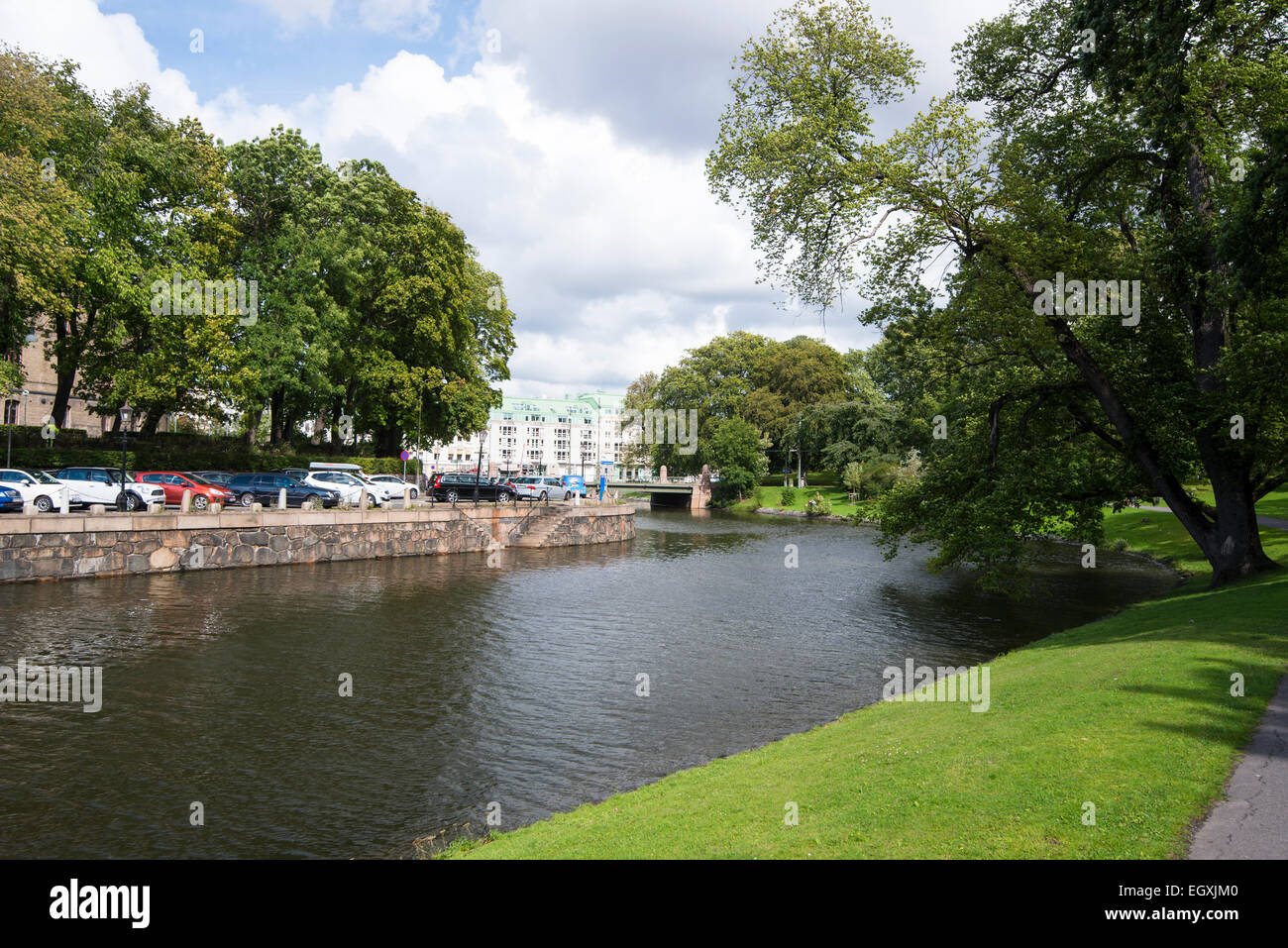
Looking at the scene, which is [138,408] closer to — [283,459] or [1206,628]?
[283,459]

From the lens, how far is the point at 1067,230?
19875mm

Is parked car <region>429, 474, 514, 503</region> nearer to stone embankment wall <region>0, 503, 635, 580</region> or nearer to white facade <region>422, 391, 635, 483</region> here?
stone embankment wall <region>0, 503, 635, 580</region>

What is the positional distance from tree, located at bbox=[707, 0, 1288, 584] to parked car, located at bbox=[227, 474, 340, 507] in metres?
25.3

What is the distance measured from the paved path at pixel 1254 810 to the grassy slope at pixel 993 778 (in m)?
0.14

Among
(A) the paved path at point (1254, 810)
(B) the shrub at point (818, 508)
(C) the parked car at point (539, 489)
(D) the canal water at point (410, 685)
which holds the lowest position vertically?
(D) the canal water at point (410, 685)

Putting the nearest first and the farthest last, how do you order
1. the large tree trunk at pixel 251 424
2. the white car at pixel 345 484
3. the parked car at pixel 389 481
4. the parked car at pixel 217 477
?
the parked car at pixel 217 477 < the white car at pixel 345 484 < the large tree trunk at pixel 251 424 < the parked car at pixel 389 481

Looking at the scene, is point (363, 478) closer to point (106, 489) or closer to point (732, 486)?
point (106, 489)

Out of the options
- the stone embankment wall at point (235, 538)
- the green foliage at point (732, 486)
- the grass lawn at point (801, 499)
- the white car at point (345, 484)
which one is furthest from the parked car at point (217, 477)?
the green foliage at point (732, 486)

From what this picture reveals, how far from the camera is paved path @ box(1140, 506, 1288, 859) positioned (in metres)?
5.40

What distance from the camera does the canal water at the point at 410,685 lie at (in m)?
9.68

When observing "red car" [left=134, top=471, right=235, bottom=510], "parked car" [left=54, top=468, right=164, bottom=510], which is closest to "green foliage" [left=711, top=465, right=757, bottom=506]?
"red car" [left=134, top=471, right=235, bottom=510]

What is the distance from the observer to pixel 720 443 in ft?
278

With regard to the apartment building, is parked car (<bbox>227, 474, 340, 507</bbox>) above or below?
below

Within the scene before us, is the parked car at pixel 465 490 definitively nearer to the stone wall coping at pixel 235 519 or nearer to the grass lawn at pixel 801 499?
the stone wall coping at pixel 235 519
